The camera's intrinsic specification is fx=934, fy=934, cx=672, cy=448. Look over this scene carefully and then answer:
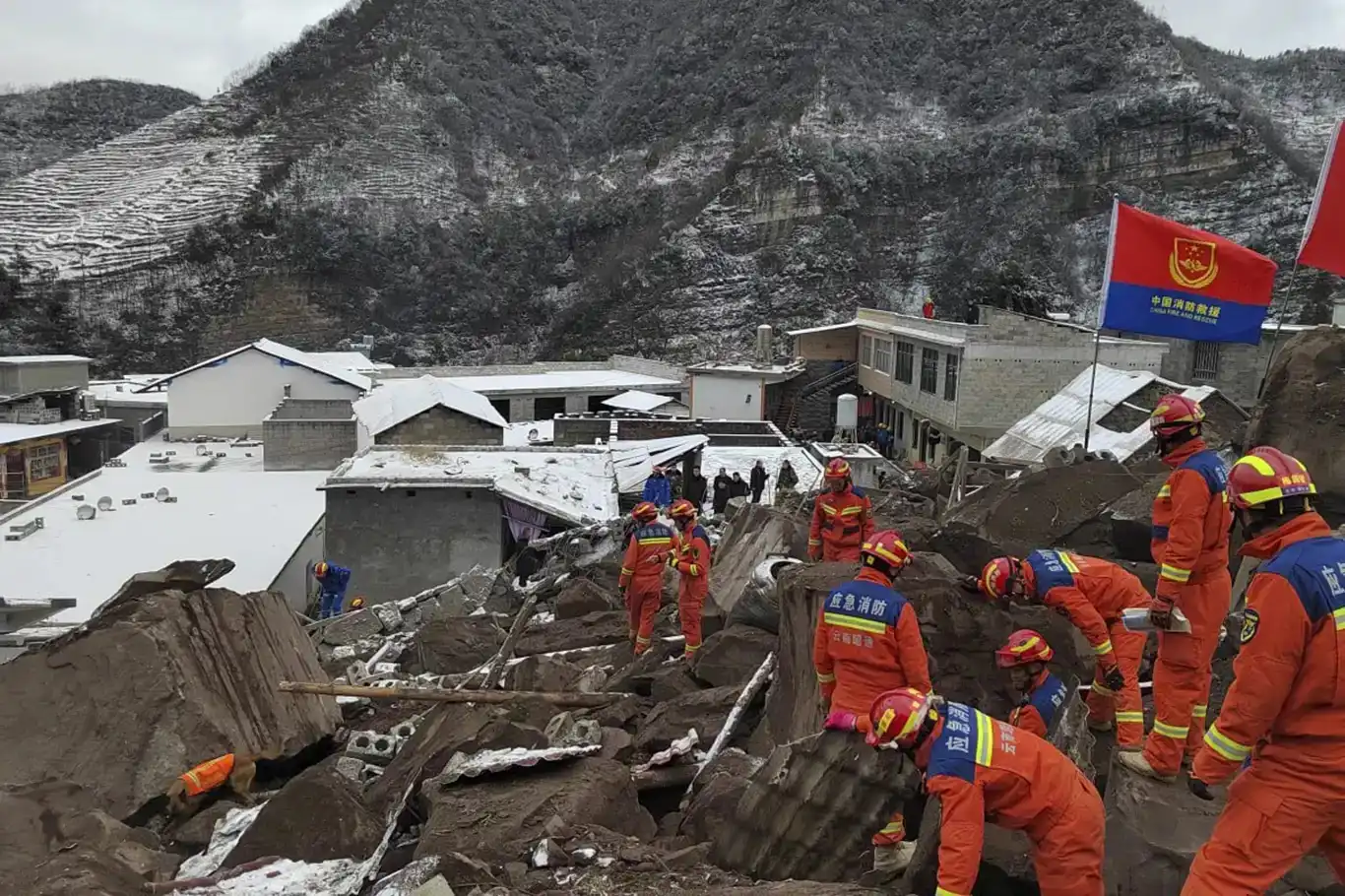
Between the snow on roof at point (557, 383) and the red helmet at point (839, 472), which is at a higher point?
the red helmet at point (839, 472)

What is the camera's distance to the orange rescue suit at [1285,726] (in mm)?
3135

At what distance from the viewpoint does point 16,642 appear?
38.4 feet

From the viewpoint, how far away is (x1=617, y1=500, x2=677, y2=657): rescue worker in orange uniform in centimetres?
890

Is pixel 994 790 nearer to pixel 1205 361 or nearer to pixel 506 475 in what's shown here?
pixel 506 475

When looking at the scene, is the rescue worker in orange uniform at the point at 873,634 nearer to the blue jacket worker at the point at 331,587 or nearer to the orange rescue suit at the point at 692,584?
the orange rescue suit at the point at 692,584

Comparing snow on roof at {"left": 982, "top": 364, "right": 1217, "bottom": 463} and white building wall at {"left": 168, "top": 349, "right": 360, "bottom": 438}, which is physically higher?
snow on roof at {"left": 982, "top": 364, "right": 1217, "bottom": 463}

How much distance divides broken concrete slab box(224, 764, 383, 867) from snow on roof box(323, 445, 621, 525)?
1005 cm

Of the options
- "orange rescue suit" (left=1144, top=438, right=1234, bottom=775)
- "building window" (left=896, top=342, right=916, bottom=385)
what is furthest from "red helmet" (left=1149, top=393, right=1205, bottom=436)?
"building window" (left=896, top=342, right=916, bottom=385)

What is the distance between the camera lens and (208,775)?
616cm

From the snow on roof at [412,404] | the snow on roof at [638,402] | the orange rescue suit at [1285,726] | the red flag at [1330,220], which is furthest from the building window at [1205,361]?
the orange rescue suit at [1285,726]

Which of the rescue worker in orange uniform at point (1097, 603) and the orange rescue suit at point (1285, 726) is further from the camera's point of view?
the rescue worker in orange uniform at point (1097, 603)

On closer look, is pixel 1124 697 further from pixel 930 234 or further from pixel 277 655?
pixel 930 234

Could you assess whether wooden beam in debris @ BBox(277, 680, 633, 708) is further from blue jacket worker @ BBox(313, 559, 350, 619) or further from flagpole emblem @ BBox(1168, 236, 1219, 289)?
flagpole emblem @ BBox(1168, 236, 1219, 289)

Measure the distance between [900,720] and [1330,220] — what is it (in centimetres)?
607
